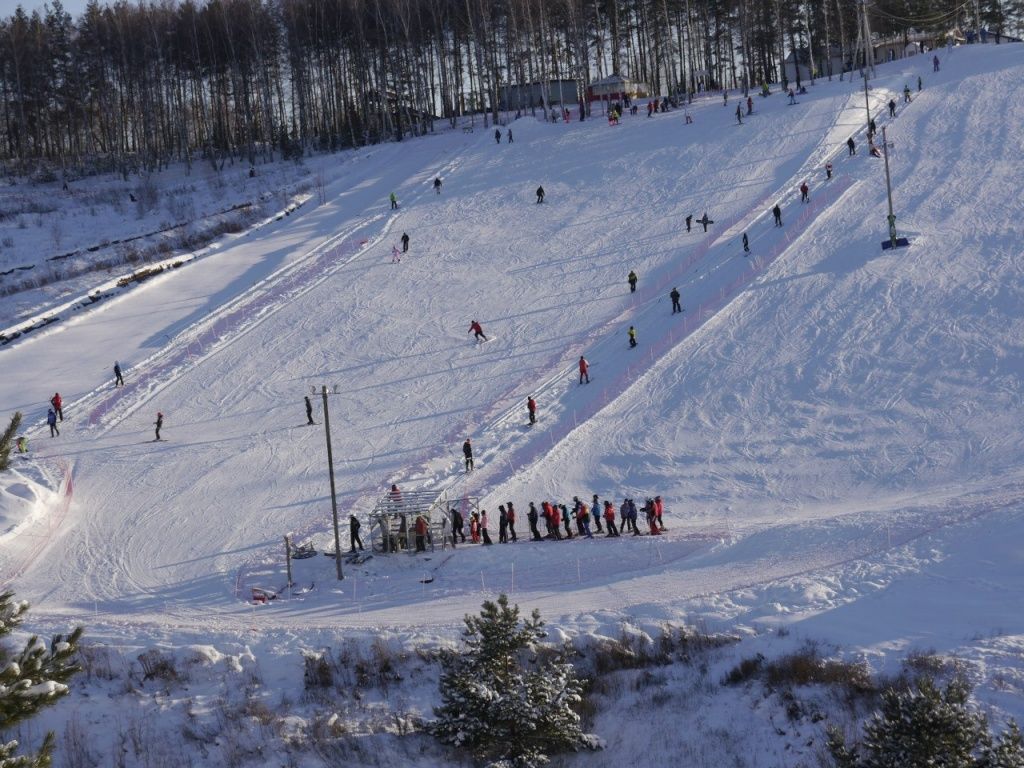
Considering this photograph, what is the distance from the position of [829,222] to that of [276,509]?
2264 centimetres

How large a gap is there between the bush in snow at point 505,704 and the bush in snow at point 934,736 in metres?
3.93

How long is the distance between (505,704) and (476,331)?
21517mm

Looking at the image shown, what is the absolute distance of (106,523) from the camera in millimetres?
25062

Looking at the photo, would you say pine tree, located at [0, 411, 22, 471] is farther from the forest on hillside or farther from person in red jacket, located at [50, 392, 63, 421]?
the forest on hillside

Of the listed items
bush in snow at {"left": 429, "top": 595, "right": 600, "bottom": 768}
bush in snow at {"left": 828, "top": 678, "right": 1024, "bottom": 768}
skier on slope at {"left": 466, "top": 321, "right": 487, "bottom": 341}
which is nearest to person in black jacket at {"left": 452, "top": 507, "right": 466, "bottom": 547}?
bush in snow at {"left": 429, "top": 595, "right": 600, "bottom": 768}

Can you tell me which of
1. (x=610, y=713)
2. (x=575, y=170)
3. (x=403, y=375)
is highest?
(x=575, y=170)

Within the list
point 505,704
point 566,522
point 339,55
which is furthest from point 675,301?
point 339,55

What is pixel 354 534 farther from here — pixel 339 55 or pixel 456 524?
pixel 339 55

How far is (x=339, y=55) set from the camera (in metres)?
80.3

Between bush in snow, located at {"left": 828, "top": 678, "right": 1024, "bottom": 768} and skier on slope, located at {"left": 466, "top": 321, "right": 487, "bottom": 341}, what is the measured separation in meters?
24.1

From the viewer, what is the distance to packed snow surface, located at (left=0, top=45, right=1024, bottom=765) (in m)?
18.9

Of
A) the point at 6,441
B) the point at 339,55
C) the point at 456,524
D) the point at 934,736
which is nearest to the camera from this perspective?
the point at 6,441

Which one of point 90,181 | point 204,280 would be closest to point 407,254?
point 204,280

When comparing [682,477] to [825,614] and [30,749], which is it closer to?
[825,614]
